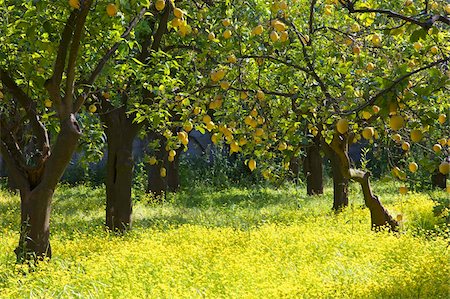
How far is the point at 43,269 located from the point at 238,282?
269cm

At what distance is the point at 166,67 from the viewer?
8.24m

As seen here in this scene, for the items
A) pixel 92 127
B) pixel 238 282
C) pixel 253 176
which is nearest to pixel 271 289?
pixel 238 282

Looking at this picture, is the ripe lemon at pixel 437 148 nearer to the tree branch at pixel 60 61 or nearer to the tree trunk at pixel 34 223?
the tree branch at pixel 60 61

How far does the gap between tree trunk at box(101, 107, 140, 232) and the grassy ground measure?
393 mm

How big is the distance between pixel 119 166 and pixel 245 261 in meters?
4.71

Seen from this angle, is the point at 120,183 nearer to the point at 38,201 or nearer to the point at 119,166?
the point at 119,166

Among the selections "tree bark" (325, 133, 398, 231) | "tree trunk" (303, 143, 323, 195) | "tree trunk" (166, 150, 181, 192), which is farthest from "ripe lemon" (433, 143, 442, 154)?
"tree trunk" (166, 150, 181, 192)

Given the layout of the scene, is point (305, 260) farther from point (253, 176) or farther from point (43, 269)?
point (253, 176)

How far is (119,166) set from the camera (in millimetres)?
12031

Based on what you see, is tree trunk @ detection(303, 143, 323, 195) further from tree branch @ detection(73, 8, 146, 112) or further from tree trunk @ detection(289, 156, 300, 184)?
tree branch @ detection(73, 8, 146, 112)

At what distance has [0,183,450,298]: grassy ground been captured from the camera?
663 cm

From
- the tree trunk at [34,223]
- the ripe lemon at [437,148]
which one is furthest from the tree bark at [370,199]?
the ripe lemon at [437,148]

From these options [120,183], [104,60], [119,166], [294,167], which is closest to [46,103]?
[104,60]

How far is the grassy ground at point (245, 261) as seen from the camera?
6.63 meters
